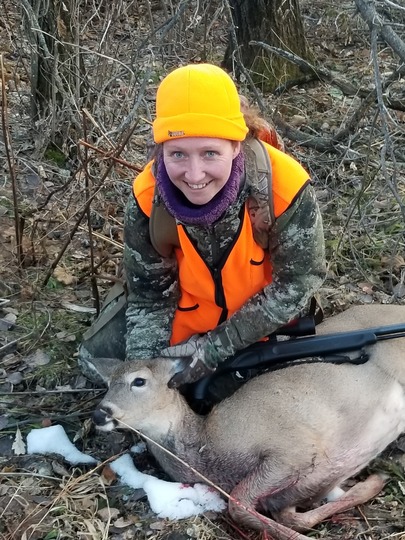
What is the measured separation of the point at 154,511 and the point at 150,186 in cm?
158

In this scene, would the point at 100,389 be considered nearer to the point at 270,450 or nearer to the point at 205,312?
the point at 205,312

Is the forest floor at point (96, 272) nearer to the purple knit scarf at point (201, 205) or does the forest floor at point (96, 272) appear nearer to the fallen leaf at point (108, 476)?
the fallen leaf at point (108, 476)

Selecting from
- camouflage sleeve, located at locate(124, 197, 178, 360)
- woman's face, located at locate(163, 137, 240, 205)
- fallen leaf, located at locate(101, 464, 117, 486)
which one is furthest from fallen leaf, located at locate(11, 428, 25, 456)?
woman's face, located at locate(163, 137, 240, 205)

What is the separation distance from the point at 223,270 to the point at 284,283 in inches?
12.2

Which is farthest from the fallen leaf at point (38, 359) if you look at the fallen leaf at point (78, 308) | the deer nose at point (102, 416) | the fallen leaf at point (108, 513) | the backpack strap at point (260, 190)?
the backpack strap at point (260, 190)

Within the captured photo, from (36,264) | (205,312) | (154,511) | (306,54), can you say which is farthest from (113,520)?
(306,54)

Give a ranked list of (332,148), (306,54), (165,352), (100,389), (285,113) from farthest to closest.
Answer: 1. (306,54)
2. (285,113)
3. (332,148)
4. (100,389)
5. (165,352)

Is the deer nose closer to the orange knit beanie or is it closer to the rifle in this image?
the rifle

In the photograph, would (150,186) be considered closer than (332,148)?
Yes

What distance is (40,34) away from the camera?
566 centimetres

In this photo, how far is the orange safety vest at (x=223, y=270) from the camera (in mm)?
3525

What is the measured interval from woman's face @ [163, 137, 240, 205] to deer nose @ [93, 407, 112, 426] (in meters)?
1.12

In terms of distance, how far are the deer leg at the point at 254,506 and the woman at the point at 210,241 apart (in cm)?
60

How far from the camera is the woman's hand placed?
3.83 meters
